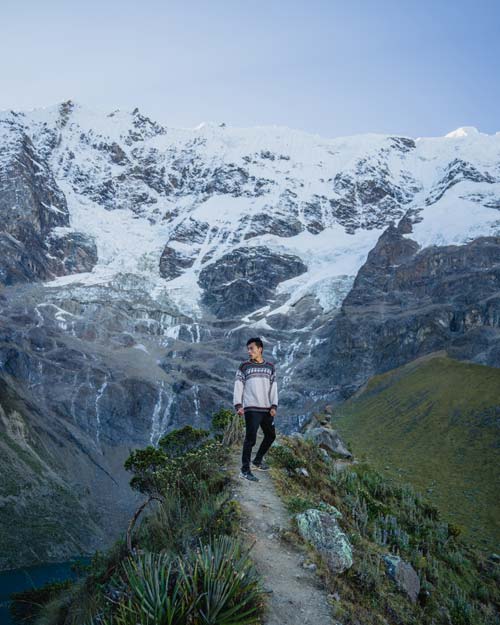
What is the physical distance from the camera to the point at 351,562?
25.3ft

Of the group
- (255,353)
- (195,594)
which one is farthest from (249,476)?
(195,594)

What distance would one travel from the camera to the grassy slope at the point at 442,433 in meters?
33.3

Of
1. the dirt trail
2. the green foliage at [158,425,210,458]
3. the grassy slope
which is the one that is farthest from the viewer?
the grassy slope

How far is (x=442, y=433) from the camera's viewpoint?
167 feet

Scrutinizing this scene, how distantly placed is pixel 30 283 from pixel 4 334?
5313 cm

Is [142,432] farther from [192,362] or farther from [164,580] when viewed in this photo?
[164,580]

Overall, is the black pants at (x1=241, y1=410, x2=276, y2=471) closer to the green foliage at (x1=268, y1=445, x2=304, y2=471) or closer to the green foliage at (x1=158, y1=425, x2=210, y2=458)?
the green foliage at (x1=268, y1=445, x2=304, y2=471)

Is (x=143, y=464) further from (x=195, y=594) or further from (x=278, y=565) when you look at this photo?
(x=195, y=594)

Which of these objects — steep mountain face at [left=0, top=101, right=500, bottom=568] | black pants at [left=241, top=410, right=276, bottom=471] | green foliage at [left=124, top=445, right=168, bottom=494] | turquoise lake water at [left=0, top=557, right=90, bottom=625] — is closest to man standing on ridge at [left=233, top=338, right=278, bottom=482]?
black pants at [left=241, top=410, right=276, bottom=471]

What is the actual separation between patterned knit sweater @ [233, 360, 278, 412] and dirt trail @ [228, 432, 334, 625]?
1.64 meters

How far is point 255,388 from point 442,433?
153 ft

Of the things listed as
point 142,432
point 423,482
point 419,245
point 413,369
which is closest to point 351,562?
point 423,482

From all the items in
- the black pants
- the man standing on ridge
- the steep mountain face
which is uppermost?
the man standing on ridge

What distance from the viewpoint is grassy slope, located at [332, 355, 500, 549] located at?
3330 cm
